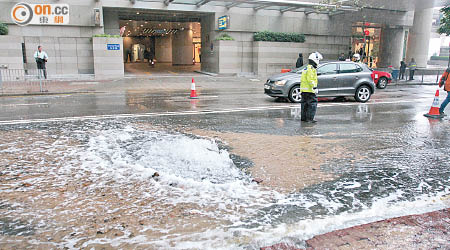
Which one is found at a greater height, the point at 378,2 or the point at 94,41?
the point at 378,2

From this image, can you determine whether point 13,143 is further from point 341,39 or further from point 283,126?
point 341,39

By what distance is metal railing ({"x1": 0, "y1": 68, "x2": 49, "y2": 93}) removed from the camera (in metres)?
17.0

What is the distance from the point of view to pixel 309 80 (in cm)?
876

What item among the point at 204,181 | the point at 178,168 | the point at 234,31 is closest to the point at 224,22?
the point at 234,31

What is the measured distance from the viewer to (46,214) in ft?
12.5

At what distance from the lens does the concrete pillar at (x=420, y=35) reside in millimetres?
33688

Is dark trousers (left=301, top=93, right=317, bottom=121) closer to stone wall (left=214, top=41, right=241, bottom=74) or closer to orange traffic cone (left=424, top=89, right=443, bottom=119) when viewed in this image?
orange traffic cone (left=424, top=89, right=443, bottom=119)

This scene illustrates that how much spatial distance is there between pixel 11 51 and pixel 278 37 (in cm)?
1780

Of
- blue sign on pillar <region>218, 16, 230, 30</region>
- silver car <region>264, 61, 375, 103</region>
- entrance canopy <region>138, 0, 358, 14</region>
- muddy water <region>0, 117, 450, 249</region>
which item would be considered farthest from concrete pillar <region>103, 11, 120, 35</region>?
muddy water <region>0, 117, 450, 249</region>

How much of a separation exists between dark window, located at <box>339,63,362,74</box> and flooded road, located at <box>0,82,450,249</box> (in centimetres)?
489

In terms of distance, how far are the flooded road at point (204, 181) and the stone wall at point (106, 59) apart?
552 inches

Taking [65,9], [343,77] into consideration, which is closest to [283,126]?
[343,77]

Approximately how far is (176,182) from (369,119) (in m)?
7.08

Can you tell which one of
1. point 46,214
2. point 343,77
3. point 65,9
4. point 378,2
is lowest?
point 46,214
